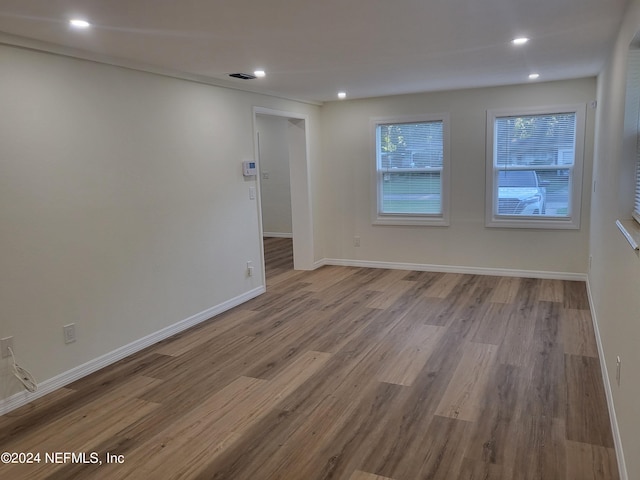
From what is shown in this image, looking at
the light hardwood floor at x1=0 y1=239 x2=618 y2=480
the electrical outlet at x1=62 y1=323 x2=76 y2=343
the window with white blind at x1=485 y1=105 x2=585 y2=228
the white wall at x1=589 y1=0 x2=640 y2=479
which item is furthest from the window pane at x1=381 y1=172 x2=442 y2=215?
the electrical outlet at x1=62 y1=323 x2=76 y2=343

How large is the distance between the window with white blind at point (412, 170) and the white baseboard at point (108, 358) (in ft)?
8.21

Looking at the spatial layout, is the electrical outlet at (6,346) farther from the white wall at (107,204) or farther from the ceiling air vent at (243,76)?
the ceiling air vent at (243,76)

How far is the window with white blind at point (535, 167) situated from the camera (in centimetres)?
537

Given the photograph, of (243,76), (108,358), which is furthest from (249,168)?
(108,358)

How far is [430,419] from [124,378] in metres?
2.12

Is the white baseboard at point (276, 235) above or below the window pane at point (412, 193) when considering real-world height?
below

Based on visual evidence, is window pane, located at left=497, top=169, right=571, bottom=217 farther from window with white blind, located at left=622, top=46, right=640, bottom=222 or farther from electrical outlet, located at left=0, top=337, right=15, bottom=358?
electrical outlet, located at left=0, top=337, right=15, bottom=358

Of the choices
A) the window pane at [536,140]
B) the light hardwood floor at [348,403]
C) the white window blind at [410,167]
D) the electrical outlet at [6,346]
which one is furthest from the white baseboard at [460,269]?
the electrical outlet at [6,346]

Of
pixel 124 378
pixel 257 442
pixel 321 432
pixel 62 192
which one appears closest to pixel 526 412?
pixel 321 432

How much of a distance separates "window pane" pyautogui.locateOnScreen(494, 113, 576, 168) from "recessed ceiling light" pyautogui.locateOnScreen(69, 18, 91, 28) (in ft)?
14.9

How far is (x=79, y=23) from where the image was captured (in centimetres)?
268

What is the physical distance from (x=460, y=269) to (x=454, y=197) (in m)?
0.93

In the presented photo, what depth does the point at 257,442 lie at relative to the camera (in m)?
2.53

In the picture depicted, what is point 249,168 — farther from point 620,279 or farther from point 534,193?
point 620,279
